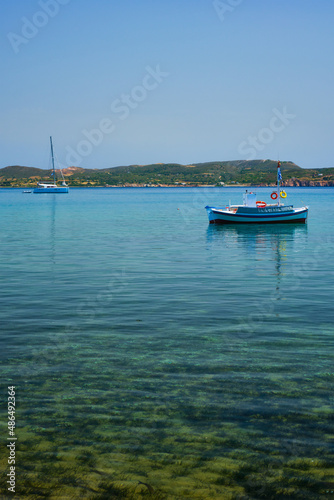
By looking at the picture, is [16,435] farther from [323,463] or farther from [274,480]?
[323,463]

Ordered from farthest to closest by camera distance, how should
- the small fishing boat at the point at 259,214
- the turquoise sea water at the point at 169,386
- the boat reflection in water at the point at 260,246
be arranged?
1. the small fishing boat at the point at 259,214
2. the boat reflection in water at the point at 260,246
3. the turquoise sea water at the point at 169,386

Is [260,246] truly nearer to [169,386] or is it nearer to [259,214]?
[259,214]

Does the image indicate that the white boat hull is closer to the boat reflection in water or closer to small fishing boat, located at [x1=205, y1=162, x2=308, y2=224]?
small fishing boat, located at [x1=205, y1=162, x2=308, y2=224]

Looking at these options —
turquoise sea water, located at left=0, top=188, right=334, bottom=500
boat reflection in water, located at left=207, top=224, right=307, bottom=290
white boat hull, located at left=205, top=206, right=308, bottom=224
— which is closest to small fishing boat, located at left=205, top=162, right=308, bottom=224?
white boat hull, located at left=205, top=206, right=308, bottom=224

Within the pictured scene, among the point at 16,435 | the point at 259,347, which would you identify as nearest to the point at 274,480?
the point at 16,435

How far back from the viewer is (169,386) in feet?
33.3

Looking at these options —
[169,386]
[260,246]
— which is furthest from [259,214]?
[169,386]

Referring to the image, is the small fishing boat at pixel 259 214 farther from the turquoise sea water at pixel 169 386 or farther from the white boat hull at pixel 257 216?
the turquoise sea water at pixel 169 386

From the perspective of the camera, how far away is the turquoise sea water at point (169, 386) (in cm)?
709

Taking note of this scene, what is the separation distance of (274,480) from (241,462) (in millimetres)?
613

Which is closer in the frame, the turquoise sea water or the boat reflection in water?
the turquoise sea water

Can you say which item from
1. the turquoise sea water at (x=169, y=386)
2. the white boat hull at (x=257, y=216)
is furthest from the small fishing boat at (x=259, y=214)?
the turquoise sea water at (x=169, y=386)

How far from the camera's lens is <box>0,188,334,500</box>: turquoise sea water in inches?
279

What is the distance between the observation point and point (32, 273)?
25.6 meters
